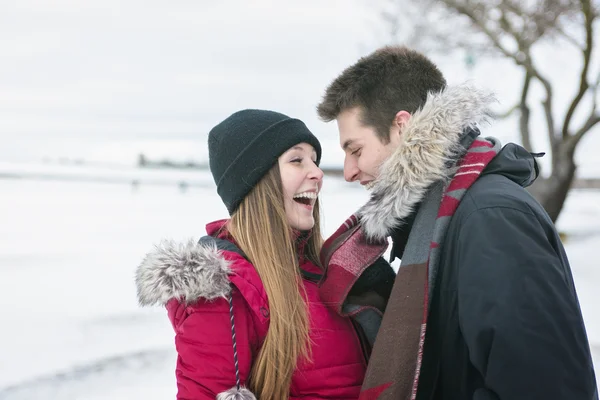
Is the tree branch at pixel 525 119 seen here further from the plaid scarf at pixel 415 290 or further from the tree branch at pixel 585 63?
the plaid scarf at pixel 415 290

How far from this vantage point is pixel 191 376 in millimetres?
1646

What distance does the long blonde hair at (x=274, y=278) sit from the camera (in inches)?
69.0

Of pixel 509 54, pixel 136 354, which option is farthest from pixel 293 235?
pixel 509 54

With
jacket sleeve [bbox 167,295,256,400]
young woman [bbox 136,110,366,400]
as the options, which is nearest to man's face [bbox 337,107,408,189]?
young woman [bbox 136,110,366,400]

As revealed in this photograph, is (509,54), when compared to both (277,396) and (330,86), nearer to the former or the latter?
(330,86)

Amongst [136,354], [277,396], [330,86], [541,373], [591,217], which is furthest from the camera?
[591,217]

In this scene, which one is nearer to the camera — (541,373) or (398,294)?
(541,373)

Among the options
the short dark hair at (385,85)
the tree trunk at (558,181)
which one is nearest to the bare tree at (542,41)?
the tree trunk at (558,181)

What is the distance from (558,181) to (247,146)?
8252 millimetres

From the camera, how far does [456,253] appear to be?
1.44 metres

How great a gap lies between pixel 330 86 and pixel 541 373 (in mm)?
1286

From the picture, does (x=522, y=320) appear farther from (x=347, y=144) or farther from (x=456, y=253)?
(x=347, y=144)

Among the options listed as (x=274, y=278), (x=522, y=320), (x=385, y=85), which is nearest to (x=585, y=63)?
(x=385, y=85)

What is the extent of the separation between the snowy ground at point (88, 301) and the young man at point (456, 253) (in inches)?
85.3
